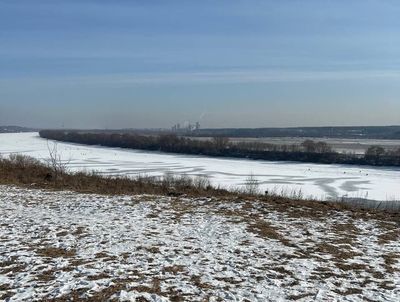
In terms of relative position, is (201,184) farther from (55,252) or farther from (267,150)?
(267,150)

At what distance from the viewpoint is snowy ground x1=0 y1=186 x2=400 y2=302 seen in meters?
5.86

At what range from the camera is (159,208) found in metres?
12.3

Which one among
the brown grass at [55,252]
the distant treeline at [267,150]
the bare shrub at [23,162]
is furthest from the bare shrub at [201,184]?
the distant treeline at [267,150]

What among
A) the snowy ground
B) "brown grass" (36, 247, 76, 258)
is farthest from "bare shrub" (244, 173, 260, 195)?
"brown grass" (36, 247, 76, 258)

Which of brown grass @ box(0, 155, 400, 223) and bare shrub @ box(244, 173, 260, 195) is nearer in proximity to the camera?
brown grass @ box(0, 155, 400, 223)

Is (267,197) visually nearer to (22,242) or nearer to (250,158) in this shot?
(22,242)

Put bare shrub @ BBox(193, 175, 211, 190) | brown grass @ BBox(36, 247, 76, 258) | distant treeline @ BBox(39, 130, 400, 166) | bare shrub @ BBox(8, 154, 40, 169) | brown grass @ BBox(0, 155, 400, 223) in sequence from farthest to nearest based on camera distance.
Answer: distant treeline @ BBox(39, 130, 400, 166) → bare shrub @ BBox(8, 154, 40, 169) → bare shrub @ BBox(193, 175, 211, 190) → brown grass @ BBox(0, 155, 400, 223) → brown grass @ BBox(36, 247, 76, 258)

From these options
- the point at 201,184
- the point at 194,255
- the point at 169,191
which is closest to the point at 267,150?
the point at 201,184

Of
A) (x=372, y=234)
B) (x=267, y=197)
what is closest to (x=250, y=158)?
(x=267, y=197)

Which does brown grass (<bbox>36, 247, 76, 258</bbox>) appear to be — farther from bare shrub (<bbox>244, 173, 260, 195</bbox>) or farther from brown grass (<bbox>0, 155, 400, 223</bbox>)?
bare shrub (<bbox>244, 173, 260, 195</bbox>)

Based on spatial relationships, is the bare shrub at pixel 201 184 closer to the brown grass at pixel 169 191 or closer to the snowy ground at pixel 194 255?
the brown grass at pixel 169 191

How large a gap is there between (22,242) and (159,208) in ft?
15.4

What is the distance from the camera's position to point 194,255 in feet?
24.4

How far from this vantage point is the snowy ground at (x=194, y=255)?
19.2 ft
